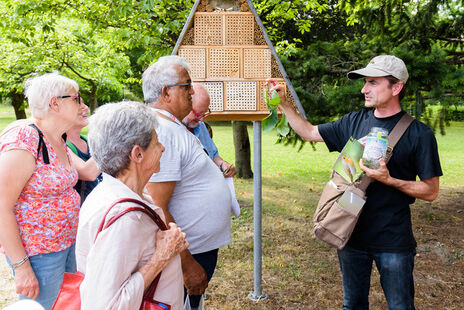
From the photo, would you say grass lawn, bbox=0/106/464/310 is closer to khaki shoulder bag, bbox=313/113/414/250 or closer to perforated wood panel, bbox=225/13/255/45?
khaki shoulder bag, bbox=313/113/414/250

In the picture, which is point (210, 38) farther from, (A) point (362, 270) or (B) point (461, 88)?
(B) point (461, 88)

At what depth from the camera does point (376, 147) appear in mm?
2244

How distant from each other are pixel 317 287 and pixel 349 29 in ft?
53.6

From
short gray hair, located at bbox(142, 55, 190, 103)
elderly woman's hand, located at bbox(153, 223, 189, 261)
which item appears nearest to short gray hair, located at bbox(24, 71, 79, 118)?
short gray hair, located at bbox(142, 55, 190, 103)

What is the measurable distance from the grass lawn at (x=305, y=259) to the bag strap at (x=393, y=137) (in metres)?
1.80

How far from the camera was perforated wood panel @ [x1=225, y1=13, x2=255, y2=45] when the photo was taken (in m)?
2.94

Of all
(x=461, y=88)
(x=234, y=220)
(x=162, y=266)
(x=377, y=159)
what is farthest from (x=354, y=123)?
(x=234, y=220)

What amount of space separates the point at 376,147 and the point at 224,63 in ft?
4.32

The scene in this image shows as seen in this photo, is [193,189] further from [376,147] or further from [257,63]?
[257,63]

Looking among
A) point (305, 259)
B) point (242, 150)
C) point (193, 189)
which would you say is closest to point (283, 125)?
point (193, 189)

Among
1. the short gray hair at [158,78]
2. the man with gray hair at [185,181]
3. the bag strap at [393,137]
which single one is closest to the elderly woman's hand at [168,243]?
the man with gray hair at [185,181]

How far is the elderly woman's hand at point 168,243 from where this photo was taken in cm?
147

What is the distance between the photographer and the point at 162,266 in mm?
1462

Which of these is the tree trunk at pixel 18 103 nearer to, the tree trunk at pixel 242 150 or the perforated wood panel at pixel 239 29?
the tree trunk at pixel 242 150
